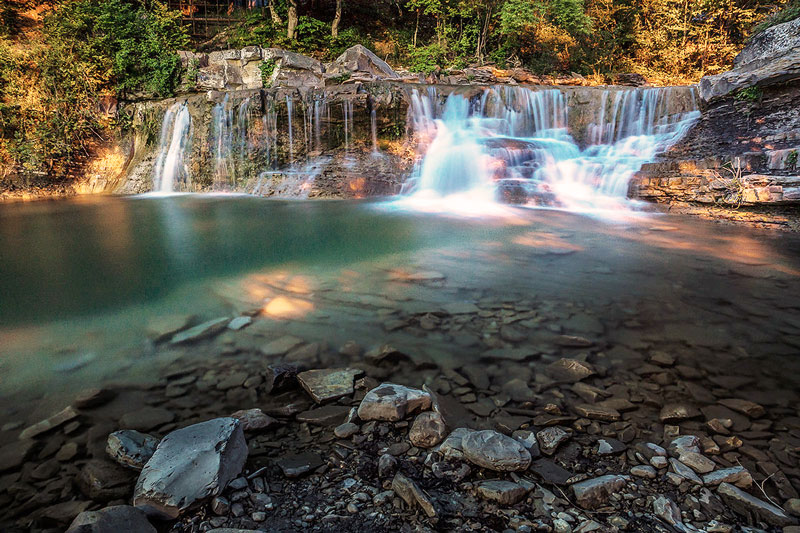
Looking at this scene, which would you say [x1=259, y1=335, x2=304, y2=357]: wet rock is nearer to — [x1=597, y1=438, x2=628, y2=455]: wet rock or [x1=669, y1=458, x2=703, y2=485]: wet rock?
[x1=597, y1=438, x2=628, y2=455]: wet rock

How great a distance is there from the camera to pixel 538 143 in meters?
10.7

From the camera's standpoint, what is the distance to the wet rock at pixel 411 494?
4.44 ft

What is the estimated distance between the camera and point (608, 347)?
2.66 metres

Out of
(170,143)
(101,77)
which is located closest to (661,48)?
(170,143)

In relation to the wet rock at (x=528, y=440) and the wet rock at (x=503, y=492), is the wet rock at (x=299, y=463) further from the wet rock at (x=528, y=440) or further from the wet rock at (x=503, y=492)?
the wet rock at (x=528, y=440)

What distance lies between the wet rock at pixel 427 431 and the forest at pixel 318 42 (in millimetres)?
16133

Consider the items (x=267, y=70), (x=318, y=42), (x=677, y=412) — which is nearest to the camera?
(x=677, y=412)

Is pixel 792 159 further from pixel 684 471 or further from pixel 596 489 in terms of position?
pixel 596 489

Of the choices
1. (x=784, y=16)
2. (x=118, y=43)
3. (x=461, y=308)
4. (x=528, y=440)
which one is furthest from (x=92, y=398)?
(x=784, y=16)

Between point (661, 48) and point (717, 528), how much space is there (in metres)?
21.1

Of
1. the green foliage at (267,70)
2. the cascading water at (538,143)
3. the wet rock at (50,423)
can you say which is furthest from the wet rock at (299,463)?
the green foliage at (267,70)

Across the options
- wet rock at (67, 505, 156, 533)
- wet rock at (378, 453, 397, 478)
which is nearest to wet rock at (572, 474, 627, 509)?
wet rock at (378, 453, 397, 478)

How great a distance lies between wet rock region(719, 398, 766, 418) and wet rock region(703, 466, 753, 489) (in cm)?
58

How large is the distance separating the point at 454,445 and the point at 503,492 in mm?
300
